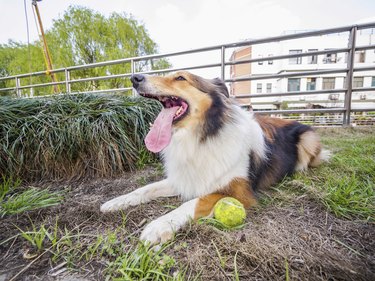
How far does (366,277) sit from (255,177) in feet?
2.71

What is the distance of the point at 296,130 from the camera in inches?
86.7

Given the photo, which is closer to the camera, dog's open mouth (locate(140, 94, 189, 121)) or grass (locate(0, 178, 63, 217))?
grass (locate(0, 178, 63, 217))

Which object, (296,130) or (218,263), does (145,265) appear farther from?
(296,130)

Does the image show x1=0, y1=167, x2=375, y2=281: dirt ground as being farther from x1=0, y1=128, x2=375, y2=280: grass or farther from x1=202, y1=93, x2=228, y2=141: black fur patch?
x1=202, y1=93, x2=228, y2=141: black fur patch

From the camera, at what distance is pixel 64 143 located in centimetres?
199

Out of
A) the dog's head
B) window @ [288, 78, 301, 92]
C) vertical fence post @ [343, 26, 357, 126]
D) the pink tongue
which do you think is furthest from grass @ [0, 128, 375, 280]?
window @ [288, 78, 301, 92]

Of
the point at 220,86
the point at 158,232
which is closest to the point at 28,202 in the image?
the point at 158,232

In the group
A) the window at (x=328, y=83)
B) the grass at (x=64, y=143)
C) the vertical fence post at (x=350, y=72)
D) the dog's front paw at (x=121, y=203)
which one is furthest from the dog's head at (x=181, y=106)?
the window at (x=328, y=83)

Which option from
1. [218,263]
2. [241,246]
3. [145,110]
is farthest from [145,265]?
[145,110]

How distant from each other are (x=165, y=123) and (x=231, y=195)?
2.21 feet

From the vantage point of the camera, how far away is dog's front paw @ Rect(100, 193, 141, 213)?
1.37 m

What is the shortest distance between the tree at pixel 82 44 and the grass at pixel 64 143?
40.4 feet

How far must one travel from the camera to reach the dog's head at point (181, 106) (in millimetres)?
1477

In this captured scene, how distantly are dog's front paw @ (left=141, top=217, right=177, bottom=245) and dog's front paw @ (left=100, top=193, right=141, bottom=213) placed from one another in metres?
0.38
